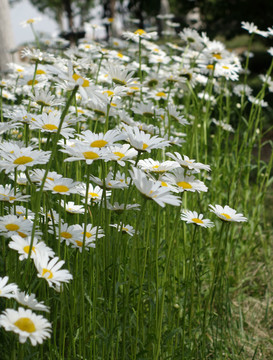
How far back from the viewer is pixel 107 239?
1.14m

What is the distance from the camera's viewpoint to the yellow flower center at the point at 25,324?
700mm

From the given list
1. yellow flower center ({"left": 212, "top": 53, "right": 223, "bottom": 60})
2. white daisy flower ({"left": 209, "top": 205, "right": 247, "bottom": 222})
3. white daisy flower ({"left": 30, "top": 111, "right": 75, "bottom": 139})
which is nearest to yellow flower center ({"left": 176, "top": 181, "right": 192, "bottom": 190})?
white daisy flower ({"left": 209, "top": 205, "right": 247, "bottom": 222})

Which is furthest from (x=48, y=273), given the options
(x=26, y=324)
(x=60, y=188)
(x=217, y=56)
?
(x=217, y=56)

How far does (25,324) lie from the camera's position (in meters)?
0.71

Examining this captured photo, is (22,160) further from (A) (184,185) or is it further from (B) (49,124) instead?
(A) (184,185)

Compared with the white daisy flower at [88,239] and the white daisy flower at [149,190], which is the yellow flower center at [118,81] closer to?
the white daisy flower at [88,239]

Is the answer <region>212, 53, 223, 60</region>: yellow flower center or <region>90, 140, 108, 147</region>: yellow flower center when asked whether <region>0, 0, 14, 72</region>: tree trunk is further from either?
<region>90, 140, 108, 147</region>: yellow flower center

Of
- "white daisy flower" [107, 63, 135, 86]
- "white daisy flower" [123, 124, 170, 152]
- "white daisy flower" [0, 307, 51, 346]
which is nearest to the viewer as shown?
"white daisy flower" [0, 307, 51, 346]

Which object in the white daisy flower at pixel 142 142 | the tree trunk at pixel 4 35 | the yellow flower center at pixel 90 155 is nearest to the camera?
the yellow flower center at pixel 90 155

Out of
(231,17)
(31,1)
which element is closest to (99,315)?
(231,17)

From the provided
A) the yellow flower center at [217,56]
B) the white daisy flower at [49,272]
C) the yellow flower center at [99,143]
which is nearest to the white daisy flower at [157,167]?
the yellow flower center at [99,143]

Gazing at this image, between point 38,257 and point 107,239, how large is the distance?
→ 12.5 inches

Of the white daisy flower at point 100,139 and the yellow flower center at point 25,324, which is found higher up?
the white daisy flower at point 100,139

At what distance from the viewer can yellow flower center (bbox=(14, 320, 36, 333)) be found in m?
0.70
